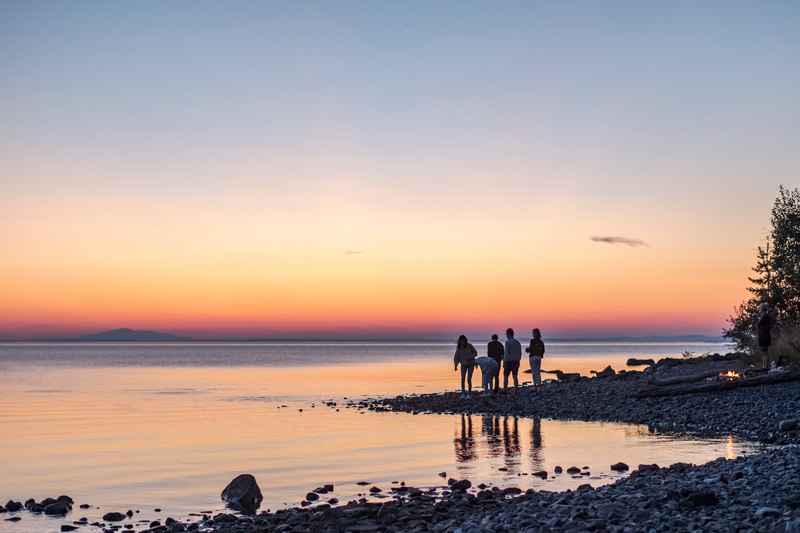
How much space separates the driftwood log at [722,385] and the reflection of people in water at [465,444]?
7.43 metres

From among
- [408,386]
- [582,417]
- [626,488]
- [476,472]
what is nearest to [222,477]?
[476,472]

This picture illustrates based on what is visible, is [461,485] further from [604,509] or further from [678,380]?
[678,380]

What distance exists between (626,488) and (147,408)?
89.7 ft

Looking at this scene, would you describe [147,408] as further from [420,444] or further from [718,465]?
[718,465]

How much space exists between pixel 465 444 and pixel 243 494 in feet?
26.1

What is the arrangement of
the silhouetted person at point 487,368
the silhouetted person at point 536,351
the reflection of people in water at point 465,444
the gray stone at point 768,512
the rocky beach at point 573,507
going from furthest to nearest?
the silhouetted person at point 487,368 < the silhouetted person at point 536,351 < the reflection of people in water at point 465,444 < the rocky beach at point 573,507 < the gray stone at point 768,512

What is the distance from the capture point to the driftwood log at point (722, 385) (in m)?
22.9

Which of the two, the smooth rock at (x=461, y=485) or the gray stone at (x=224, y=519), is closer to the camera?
the gray stone at (x=224, y=519)

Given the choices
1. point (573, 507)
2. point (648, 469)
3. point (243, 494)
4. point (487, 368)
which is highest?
point (487, 368)

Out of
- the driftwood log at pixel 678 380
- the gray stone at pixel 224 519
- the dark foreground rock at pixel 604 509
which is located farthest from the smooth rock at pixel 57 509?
the driftwood log at pixel 678 380

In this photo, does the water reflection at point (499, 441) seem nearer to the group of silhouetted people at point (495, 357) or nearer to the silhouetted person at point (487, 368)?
the group of silhouetted people at point (495, 357)

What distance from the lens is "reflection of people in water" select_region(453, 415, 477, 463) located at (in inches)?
670

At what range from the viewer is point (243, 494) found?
506 inches

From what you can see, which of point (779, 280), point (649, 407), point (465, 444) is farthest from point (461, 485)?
point (779, 280)
